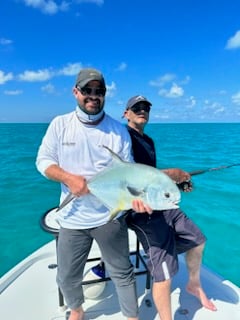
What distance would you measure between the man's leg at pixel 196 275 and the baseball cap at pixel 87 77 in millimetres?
1406

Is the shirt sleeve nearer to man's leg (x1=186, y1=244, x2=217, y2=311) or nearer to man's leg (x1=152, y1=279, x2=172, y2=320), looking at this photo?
man's leg (x1=152, y1=279, x2=172, y2=320)

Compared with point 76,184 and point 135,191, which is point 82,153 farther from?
point 135,191

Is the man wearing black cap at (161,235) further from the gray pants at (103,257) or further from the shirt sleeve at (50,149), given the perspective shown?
the shirt sleeve at (50,149)

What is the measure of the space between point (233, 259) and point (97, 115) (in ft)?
13.1

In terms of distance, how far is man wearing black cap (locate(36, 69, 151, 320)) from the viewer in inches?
69.4

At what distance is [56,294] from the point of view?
242 centimetres

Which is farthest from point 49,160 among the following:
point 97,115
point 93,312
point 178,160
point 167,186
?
point 178,160

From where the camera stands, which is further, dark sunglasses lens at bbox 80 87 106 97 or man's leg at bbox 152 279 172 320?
man's leg at bbox 152 279 172 320

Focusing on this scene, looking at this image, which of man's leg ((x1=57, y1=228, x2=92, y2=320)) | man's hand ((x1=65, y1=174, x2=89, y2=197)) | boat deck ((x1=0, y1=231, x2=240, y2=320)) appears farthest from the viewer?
boat deck ((x1=0, y1=231, x2=240, y2=320))

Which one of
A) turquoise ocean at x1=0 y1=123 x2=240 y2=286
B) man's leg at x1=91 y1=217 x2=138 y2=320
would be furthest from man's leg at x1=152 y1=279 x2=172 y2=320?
turquoise ocean at x1=0 y1=123 x2=240 y2=286

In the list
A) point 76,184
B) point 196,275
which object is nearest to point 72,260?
point 76,184

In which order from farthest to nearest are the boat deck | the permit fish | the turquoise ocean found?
the turquoise ocean
the boat deck
the permit fish

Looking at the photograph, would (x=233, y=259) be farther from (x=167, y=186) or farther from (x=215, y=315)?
(x=167, y=186)

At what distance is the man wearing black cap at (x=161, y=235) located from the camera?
199cm
